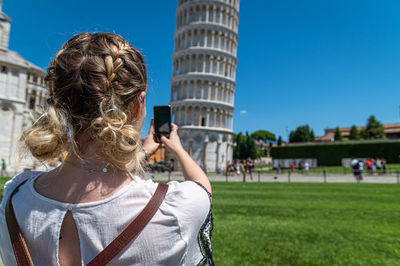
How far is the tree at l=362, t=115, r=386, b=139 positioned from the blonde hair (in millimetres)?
85583

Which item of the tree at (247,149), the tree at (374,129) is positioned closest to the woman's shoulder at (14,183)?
the tree at (374,129)

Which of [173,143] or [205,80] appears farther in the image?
[205,80]

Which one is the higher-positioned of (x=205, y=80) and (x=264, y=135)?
(x=205, y=80)

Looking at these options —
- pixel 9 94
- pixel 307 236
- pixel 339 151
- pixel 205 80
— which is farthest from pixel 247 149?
pixel 307 236

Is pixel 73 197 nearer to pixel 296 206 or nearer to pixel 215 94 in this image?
pixel 296 206

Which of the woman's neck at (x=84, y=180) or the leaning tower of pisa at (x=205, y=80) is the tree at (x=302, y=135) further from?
the woman's neck at (x=84, y=180)

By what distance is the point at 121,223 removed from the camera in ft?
3.73

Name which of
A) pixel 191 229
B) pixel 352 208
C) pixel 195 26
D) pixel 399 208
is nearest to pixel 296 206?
pixel 352 208

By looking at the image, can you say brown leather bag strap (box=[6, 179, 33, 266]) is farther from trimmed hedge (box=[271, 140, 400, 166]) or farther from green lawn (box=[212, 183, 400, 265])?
trimmed hedge (box=[271, 140, 400, 166])

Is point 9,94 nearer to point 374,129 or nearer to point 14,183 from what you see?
point 14,183

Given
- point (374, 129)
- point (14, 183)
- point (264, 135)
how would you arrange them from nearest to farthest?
1. point (14, 183)
2. point (374, 129)
3. point (264, 135)

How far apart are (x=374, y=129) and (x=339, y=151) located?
3080cm

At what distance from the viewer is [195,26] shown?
56438 mm

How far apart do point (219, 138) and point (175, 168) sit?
12051mm
